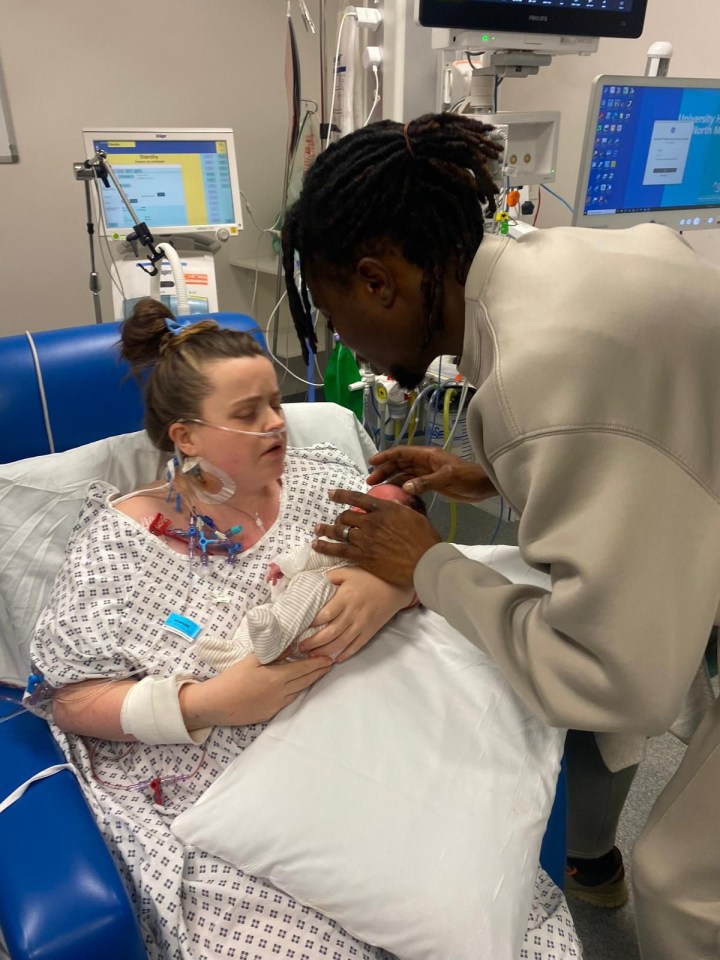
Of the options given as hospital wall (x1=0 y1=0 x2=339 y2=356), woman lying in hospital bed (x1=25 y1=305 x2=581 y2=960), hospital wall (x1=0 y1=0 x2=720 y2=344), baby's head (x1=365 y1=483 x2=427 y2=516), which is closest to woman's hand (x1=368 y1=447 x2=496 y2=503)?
baby's head (x1=365 y1=483 x2=427 y2=516)

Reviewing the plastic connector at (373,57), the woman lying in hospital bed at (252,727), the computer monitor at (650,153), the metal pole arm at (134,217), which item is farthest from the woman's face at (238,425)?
the computer monitor at (650,153)

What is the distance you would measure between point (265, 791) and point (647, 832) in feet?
1.78

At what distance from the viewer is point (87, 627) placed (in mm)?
1123

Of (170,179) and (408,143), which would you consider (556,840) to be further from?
(170,179)

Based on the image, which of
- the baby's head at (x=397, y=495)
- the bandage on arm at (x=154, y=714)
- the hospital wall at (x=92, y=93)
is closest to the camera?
the bandage on arm at (x=154, y=714)

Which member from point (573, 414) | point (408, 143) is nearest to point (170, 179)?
point (408, 143)

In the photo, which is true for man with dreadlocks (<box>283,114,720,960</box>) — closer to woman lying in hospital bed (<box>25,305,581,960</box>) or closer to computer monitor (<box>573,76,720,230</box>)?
woman lying in hospital bed (<box>25,305,581,960</box>)

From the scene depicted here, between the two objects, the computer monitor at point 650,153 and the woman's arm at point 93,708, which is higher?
the computer monitor at point 650,153

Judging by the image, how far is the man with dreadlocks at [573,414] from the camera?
0.73m

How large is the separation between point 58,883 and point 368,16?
2.09 metres

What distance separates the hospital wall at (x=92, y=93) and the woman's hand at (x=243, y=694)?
2.78 meters

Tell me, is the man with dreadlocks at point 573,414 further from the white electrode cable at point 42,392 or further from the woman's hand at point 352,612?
the white electrode cable at point 42,392

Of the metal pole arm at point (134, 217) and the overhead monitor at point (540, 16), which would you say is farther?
the metal pole arm at point (134, 217)

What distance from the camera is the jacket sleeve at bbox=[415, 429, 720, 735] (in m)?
0.72
